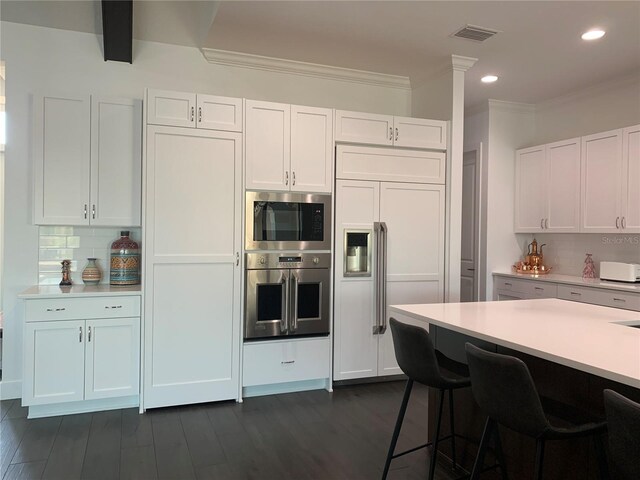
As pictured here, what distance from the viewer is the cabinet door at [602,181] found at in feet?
14.1

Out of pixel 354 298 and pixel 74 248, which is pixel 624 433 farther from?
pixel 74 248

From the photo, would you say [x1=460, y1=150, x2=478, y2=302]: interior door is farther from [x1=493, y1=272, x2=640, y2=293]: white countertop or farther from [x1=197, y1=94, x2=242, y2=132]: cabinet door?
[x1=197, y1=94, x2=242, y2=132]: cabinet door

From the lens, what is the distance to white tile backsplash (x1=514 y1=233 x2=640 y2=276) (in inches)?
178

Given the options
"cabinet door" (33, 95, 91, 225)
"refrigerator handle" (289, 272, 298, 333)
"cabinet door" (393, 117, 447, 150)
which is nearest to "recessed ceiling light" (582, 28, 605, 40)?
"cabinet door" (393, 117, 447, 150)

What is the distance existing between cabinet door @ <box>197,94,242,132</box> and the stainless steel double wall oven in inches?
21.7

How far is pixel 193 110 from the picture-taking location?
3508mm

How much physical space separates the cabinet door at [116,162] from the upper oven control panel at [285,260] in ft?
3.15

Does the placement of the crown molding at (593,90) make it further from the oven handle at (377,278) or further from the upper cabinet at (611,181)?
the oven handle at (377,278)

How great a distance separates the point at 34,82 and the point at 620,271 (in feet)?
17.0

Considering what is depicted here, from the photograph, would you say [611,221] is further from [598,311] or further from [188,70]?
[188,70]

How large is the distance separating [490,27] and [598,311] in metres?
2.14

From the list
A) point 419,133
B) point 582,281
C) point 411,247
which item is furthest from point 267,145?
point 582,281

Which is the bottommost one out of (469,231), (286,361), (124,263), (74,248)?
(286,361)

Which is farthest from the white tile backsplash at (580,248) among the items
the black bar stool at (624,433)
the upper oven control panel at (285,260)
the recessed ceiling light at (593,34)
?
the black bar stool at (624,433)
